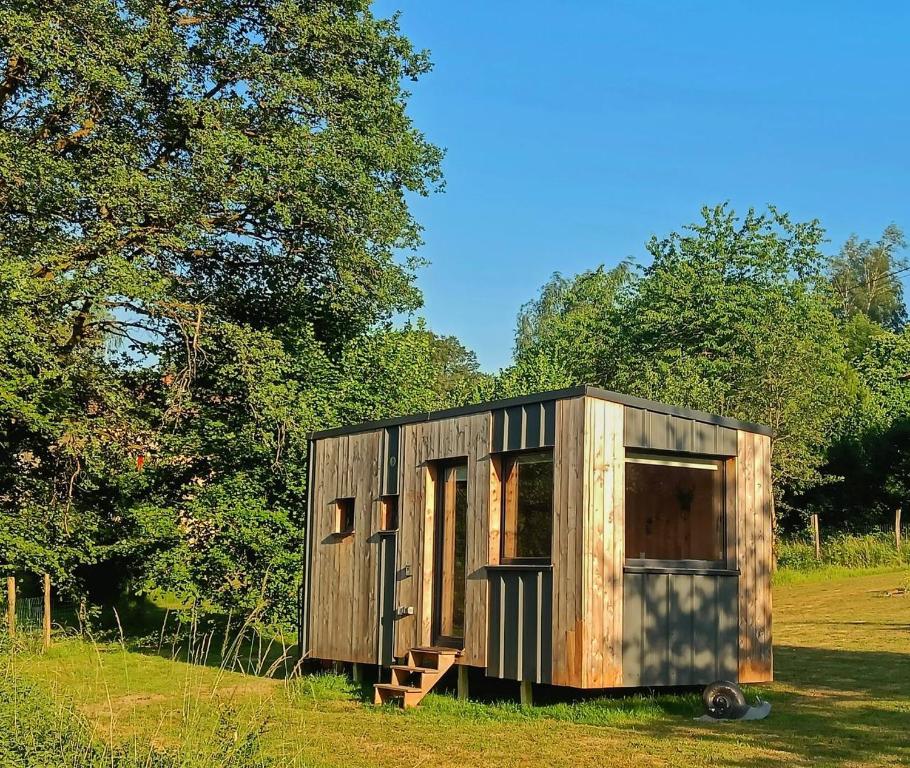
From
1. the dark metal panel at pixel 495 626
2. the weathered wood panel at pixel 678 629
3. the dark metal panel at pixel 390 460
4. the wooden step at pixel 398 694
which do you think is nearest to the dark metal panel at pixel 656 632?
the weathered wood panel at pixel 678 629

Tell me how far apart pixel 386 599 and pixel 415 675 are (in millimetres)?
1113

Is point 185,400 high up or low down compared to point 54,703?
up

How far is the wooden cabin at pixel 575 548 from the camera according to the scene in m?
10.8

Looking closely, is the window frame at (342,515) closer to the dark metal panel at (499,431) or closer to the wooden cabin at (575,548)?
the wooden cabin at (575,548)

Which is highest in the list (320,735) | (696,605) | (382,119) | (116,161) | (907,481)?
(382,119)

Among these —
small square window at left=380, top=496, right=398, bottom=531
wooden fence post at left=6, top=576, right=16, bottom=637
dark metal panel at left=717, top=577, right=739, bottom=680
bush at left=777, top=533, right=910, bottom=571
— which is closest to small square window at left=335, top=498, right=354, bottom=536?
small square window at left=380, top=496, right=398, bottom=531

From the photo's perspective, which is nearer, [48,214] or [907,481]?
[48,214]

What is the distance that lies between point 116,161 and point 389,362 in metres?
5.60

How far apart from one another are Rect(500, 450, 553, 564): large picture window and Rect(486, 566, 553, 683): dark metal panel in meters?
0.20

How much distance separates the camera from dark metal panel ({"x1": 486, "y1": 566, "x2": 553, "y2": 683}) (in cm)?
1084

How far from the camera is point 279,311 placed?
2058 cm

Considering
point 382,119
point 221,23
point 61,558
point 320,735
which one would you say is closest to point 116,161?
point 221,23

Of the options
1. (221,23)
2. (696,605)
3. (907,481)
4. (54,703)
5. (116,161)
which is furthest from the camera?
(907,481)

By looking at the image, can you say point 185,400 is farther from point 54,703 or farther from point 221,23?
point 54,703
